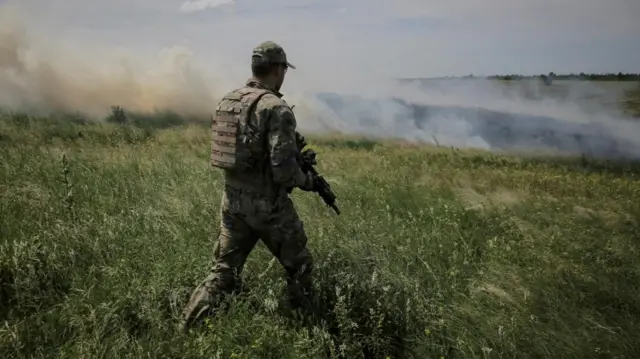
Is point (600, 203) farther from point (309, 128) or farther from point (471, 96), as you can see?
point (471, 96)

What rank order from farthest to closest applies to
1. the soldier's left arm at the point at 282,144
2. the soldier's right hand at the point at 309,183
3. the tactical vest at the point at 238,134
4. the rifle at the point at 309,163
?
the rifle at the point at 309,163 → the soldier's right hand at the point at 309,183 → the tactical vest at the point at 238,134 → the soldier's left arm at the point at 282,144

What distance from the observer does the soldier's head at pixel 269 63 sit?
3.41 metres

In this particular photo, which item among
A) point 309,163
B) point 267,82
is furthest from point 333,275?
point 267,82

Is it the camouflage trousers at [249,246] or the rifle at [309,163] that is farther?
the rifle at [309,163]

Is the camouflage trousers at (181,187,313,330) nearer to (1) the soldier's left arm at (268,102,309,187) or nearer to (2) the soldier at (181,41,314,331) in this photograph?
(2) the soldier at (181,41,314,331)

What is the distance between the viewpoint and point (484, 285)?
151 inches

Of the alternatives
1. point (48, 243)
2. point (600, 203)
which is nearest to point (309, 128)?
point (600, 203)

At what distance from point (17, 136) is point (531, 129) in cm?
1996

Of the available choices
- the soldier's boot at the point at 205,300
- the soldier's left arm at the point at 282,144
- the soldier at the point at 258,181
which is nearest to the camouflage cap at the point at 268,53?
the soldier at the point at 258,181

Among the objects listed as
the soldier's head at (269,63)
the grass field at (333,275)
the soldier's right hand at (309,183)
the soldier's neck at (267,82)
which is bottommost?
the grass field at (333,275)

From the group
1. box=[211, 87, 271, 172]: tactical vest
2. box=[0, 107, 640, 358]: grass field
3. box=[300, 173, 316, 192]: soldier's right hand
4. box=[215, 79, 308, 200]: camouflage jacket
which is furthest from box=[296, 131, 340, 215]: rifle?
box=[0, 107, 640, 358]: grass field

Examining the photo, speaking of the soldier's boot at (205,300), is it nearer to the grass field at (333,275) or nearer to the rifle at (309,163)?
the grass field at (333,275)

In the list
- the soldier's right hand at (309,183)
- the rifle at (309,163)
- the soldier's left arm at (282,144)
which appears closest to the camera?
the soldier's left arm at (282,144)

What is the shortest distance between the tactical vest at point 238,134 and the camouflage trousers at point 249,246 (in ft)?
0.74
